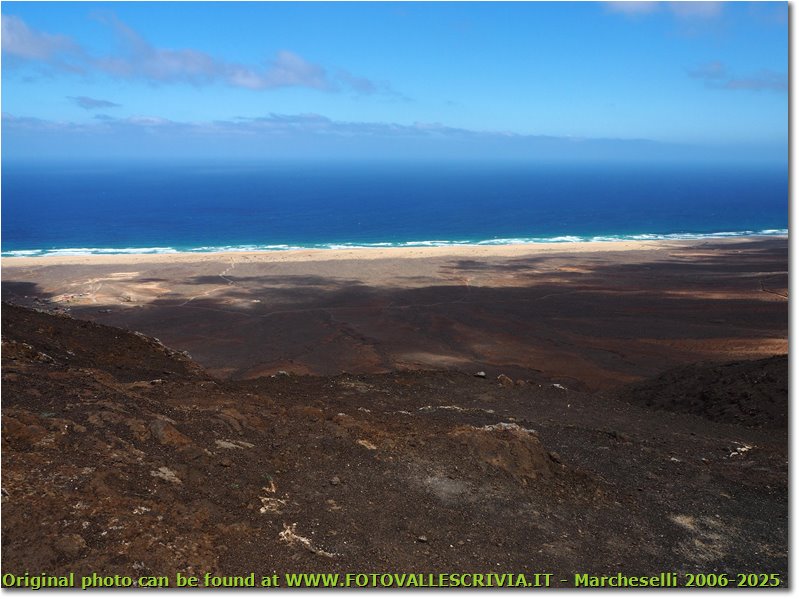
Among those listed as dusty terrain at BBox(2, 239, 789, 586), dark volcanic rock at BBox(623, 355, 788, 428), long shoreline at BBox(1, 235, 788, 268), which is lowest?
dark volcanic rock at BBox(623, 355, 788, 428)

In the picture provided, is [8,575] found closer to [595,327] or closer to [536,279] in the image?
[595,327]

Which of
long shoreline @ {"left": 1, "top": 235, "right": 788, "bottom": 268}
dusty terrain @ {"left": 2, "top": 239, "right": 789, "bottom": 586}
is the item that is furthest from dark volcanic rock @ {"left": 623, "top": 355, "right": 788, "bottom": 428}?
long shoreline @ {"left": 1, "top": 235, "right": 788, "bottom": 268}

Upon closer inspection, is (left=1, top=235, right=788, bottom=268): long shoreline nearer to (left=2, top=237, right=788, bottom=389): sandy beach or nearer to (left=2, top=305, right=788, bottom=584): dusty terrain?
(left=2, top=237, right=788, bottom=389): sandy beach

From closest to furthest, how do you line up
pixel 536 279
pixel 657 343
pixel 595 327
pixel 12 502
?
pixel 12 502 < pixel 657 343 < pixel 595 327 < pixel 536 279

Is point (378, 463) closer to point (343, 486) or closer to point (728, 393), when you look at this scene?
point (343, 486)

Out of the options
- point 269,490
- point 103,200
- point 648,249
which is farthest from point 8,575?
point 103,200

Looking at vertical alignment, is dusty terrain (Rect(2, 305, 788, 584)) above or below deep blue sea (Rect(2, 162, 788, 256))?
below

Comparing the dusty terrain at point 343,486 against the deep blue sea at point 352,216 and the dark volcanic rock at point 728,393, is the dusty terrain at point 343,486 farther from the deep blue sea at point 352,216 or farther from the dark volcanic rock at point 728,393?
the deep blue sea at point 352,216
